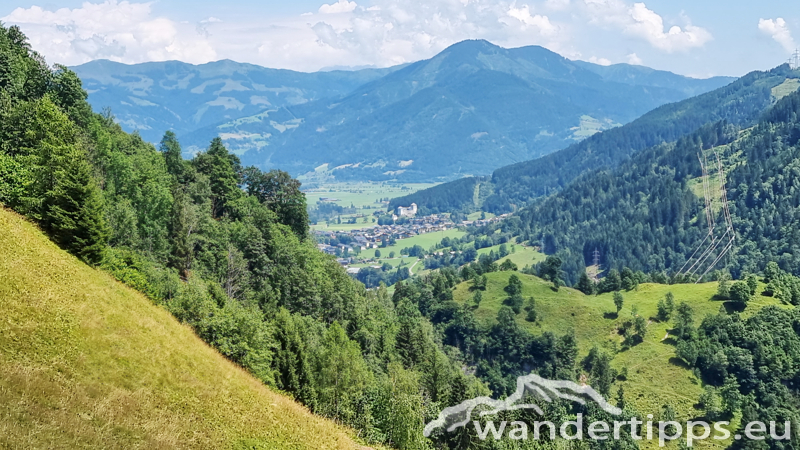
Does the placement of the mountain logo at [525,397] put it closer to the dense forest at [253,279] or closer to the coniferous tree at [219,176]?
the dense forest at [253,279]

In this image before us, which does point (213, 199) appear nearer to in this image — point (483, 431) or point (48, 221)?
point (48, 221)

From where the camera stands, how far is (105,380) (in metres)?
32.8

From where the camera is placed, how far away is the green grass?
135 meters

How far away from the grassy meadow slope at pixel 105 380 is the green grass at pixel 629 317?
106 metres

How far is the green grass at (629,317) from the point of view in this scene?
13512 cm

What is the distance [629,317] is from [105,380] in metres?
163

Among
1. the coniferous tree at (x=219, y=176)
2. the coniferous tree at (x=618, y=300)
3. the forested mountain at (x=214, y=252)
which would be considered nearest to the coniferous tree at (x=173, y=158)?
the forested mountain at (x=214, y=252)

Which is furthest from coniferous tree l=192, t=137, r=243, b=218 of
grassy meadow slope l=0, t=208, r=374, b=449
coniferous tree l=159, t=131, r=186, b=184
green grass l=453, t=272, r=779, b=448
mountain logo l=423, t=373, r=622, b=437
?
green grass l=453, t=272, r=779, b=448

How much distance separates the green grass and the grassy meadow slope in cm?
10622

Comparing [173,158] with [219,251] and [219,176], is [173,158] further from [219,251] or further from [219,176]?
[219,251]

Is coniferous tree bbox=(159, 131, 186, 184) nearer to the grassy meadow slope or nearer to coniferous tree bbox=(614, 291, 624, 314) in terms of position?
the grassy meadow slope

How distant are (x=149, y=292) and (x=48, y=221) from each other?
11.4 m

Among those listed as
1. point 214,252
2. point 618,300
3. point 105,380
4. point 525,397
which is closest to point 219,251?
point 214,252

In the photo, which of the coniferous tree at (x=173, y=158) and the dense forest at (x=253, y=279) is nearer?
the dense forest at (x=253, y=279)
